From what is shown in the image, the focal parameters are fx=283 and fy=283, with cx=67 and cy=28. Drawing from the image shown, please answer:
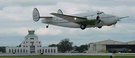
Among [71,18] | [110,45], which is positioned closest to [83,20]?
[71,18]

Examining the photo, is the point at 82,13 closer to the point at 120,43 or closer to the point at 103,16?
the point at 103,16

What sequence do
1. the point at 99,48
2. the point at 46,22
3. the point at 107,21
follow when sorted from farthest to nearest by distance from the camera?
the point at 99,48 → the point at 46,22 → the point at 107,21

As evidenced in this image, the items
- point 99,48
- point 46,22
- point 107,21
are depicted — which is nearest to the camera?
point 107,21

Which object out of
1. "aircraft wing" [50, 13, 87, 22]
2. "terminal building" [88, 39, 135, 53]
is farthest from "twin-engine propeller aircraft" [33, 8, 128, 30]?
"terminal building" [88, 39, 135, 53]

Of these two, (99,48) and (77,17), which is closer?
(77,17)

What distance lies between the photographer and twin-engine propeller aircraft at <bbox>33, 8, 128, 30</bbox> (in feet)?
207

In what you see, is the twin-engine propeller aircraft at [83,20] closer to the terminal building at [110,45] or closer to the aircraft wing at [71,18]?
the aircraft wing at [71,18]

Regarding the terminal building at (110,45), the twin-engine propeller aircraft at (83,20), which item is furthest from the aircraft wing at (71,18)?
the terminal building at (110,45)

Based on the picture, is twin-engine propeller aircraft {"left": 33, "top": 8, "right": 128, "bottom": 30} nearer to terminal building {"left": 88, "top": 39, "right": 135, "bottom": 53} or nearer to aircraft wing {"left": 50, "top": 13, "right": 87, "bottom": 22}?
aircraft wing {"left": 50, "top": 13, "right": 87, "bottom": 22}

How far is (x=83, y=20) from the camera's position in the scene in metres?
64.6

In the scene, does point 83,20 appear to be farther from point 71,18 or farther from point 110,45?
point 110,45

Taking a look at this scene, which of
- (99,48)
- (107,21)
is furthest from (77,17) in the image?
(99,48)

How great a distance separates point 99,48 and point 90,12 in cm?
11716

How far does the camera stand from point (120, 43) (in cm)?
18262
